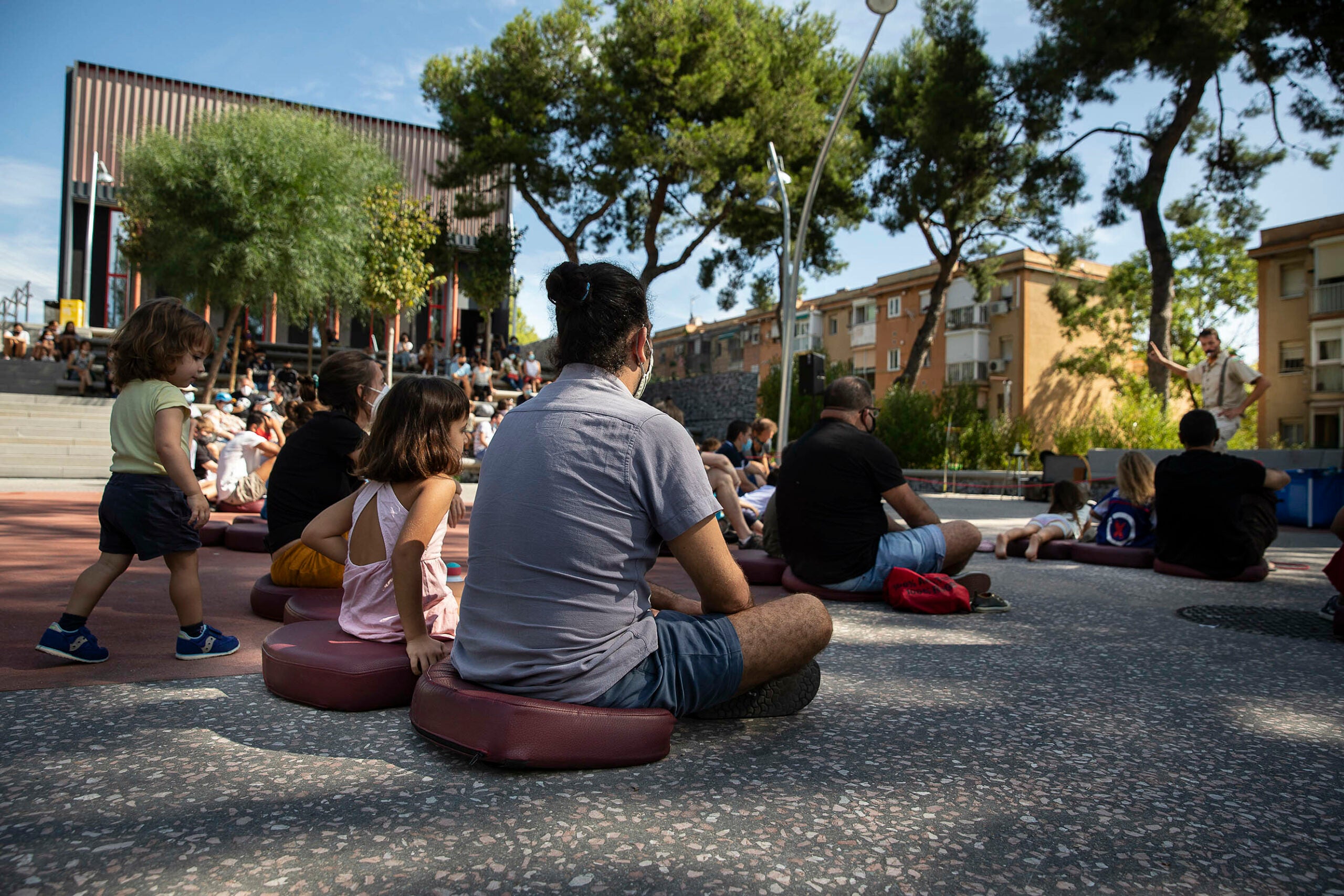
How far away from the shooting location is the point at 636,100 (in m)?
26.2

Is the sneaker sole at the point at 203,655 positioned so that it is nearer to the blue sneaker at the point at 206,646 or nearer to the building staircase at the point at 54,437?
the blue sneaker at the point at 206,646

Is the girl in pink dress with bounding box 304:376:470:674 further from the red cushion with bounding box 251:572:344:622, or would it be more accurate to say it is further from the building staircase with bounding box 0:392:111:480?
the building staircase with bounding box 0:392:111:480

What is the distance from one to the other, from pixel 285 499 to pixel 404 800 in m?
3.00

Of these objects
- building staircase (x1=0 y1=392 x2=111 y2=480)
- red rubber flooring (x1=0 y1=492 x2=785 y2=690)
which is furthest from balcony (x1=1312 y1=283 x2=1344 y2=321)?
building staircase (x1=0 y1=392 x2=111 y2=480)

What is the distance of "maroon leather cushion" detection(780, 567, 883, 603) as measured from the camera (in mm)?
5527

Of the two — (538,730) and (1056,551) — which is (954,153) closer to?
(1056,551)

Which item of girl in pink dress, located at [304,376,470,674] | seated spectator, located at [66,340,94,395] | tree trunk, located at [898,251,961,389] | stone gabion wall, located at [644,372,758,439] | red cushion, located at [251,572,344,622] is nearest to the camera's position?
girl in pink dress, located at [304,376,470,674]

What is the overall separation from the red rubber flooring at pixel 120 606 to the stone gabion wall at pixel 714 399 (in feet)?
73.5

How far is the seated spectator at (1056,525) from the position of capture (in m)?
8.08

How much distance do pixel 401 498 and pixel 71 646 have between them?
162 centimetres

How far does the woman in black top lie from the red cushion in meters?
0.06

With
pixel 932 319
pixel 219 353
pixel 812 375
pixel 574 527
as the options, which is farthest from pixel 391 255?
pixel 574 527

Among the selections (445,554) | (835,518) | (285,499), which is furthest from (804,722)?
(445,554)

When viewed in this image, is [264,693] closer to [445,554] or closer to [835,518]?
[835,518]
